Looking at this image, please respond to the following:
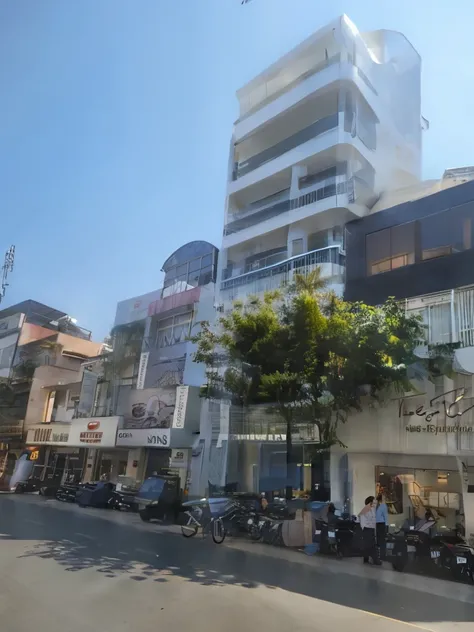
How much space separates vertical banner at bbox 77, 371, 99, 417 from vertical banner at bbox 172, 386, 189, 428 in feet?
29.4

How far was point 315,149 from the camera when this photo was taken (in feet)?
73.8

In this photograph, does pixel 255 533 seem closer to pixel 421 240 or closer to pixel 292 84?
pixel 421 240

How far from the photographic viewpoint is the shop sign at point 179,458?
23.7 meters

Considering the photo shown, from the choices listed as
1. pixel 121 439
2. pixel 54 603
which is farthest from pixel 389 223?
pixel 121 439

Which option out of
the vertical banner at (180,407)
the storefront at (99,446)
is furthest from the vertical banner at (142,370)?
the vertical banner at (180,407)

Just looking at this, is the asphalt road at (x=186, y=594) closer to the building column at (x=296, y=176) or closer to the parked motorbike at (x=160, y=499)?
the parked motorbike at (x=160, y=499)

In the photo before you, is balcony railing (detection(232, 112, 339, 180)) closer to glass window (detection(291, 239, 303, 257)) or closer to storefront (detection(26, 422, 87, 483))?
glass window (detection(291, 239, 303, 257))

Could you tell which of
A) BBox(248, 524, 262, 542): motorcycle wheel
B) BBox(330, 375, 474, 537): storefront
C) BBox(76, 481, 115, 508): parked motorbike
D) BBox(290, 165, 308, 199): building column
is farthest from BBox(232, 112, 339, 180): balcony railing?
BBox(248, 524, 262, 542): motorcycle wheel

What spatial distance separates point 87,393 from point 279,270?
16198 millimetres

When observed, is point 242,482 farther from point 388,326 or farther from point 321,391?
point 388,326

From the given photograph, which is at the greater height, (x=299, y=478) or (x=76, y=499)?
(x=299, y=478)

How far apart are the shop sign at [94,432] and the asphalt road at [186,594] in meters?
15.6

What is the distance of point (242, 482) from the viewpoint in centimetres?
2050

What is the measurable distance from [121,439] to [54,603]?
20702 millimetres
